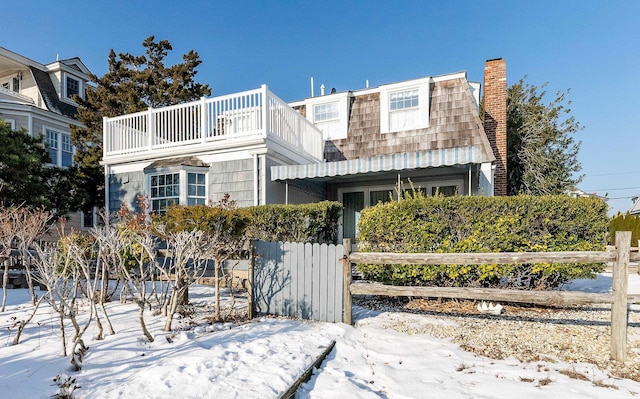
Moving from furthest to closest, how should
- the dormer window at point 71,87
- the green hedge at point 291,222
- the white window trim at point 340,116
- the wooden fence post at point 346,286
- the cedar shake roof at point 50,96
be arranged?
the dormer window at point 71,87
the cedar shake roof at point 50,96
the white window trim at point 340,116
the green hedge at point 291,222
the wooden fence post at point 346,286

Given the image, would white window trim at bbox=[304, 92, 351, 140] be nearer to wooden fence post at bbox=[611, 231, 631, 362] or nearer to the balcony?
the balcony

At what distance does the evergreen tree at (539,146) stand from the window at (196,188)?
11.9 m

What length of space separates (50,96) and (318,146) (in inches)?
585

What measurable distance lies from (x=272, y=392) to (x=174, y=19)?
553 inches

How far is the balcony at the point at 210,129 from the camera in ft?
28.5

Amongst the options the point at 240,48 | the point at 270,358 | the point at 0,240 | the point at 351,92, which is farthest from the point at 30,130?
the point at 270,358

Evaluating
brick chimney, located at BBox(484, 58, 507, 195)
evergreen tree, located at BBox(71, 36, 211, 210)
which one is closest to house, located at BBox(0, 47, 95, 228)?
evergreen tree, located at BBox(71, 36, 211, 210)

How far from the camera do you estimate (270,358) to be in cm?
335

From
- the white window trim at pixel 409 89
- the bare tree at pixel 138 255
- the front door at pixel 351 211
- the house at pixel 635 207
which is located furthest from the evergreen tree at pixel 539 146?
the house at pixel 635 207

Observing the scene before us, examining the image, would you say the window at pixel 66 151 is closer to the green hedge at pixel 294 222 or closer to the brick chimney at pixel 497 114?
the green hedge at pixel 294 222

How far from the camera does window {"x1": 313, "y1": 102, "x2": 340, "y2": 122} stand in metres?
12.1

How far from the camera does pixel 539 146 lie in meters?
13.5

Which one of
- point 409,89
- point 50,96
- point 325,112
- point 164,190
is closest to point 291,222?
point 164,190

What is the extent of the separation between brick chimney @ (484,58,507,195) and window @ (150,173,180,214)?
9945 millimetres
